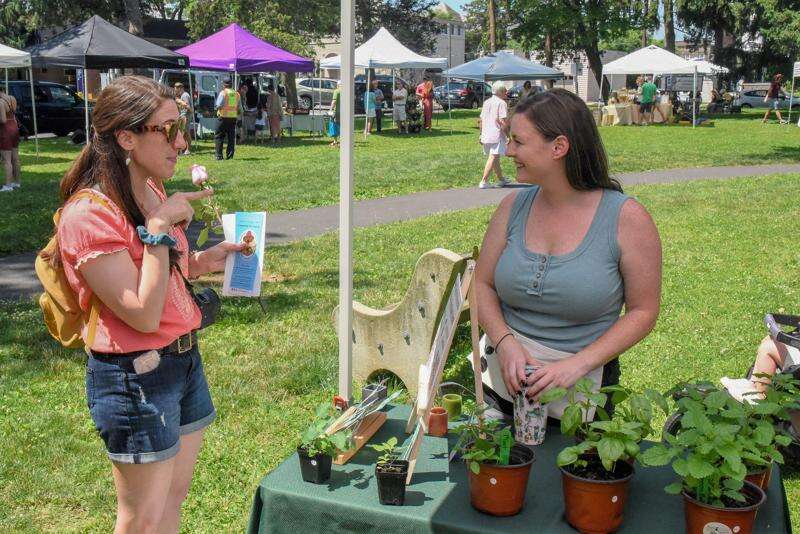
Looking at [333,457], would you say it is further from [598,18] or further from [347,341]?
[598,18]

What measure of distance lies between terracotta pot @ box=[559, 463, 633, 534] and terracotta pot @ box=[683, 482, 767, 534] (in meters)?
0.16

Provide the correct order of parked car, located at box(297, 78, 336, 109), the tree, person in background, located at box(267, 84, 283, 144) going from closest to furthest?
person in background, located at box(267, 84, 283, 144) → parked car, located at box(297, 78, 336, 109) → the tree

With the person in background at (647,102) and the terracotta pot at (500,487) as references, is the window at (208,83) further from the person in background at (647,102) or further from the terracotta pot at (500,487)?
the terracotta pot at (500,487)

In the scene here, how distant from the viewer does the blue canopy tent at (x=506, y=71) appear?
1051 inches

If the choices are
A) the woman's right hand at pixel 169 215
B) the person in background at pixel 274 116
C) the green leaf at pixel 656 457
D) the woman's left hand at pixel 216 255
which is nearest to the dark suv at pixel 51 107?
the person in background at pixel 274 116

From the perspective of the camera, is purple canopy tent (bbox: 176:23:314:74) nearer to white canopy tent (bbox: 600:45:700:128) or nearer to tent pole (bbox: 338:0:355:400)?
white canopy tent (bbox: 600:45:700:128)

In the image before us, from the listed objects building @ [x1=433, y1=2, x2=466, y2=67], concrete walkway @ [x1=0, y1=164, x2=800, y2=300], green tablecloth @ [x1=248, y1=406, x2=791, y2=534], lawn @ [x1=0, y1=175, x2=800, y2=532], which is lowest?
lawn @ [x1=0, y1=175, x2=800, y2=532]

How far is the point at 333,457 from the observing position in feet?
7.88

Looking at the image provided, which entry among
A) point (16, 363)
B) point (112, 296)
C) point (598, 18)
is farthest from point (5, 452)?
point (598, 18)

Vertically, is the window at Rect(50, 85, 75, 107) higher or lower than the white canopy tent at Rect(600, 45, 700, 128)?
lower

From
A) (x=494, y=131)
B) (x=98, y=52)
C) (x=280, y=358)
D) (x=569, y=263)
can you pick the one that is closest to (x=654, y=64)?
(x=494, y=131)

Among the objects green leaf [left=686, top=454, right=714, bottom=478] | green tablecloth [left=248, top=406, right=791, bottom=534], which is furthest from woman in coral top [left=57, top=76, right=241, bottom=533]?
green leaf [left=686, top=454, right=714, bottom=478]

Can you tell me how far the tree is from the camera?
39625 millimetres

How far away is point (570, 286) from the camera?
2.55 meters
